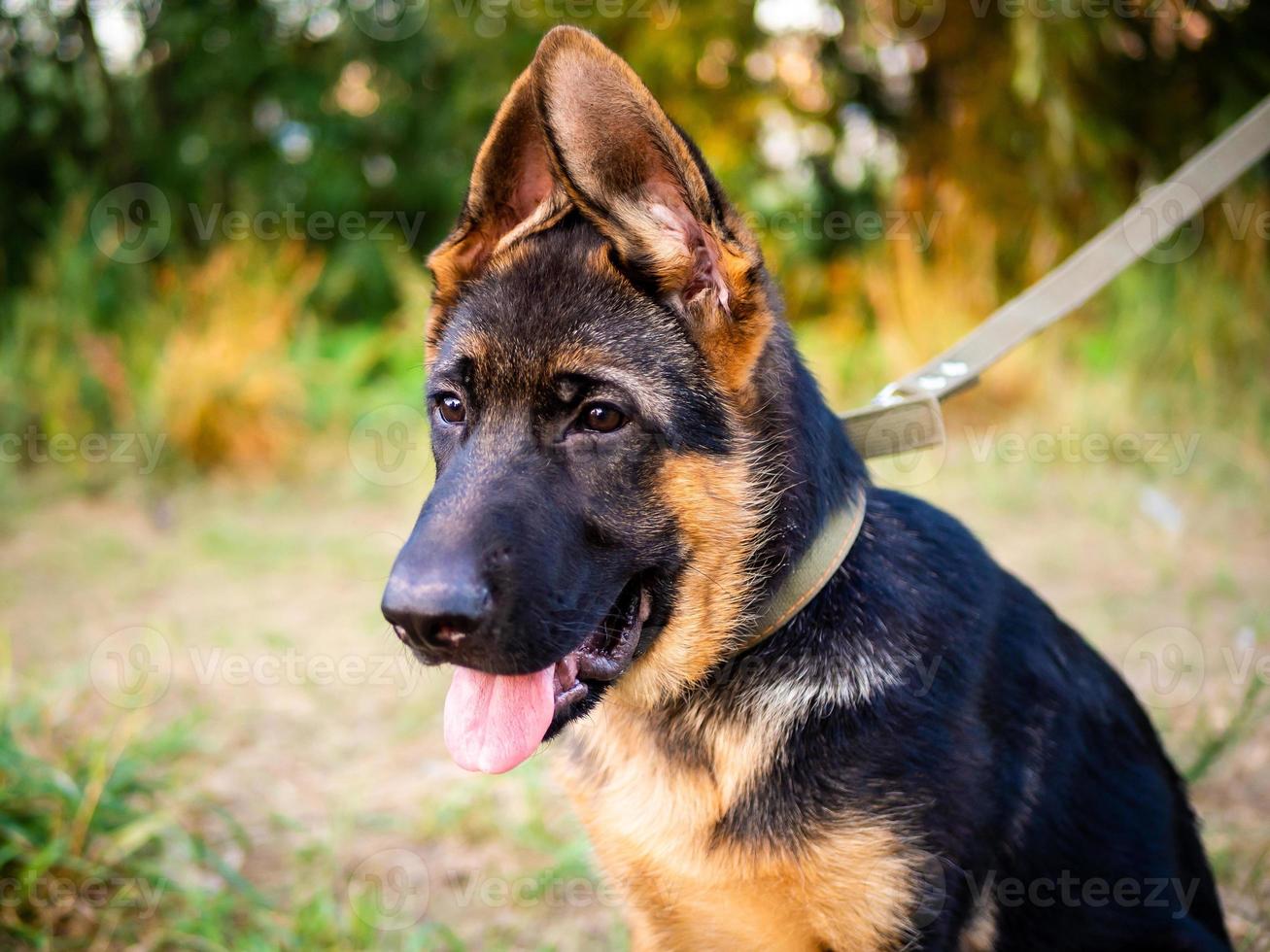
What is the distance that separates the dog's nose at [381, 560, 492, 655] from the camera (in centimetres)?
204

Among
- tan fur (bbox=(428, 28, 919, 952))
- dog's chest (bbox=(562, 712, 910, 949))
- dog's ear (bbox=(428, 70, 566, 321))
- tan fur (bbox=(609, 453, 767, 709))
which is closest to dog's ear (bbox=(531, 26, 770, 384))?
tan fur (bbox=(428, 28, 919, 952))

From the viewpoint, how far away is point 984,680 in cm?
244

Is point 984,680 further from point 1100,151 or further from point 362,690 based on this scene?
point 1100,151

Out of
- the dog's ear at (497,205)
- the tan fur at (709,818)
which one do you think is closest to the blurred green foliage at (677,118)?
the dog's ear at (497,205)

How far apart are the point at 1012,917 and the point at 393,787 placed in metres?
2.81

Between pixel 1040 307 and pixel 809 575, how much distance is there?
1.29m

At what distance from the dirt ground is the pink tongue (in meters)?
0.77

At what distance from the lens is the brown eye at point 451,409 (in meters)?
2.51

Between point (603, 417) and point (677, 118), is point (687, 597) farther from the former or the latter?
point (677, 118)

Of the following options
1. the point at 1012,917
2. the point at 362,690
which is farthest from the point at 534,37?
the point at 1012,917

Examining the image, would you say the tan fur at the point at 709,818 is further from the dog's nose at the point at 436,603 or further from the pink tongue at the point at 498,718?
the dog's nose at the point at 436,603

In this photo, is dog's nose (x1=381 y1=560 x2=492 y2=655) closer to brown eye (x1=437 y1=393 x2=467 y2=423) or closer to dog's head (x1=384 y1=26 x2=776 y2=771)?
dog's head (x1=384 y1=26 x2=776 y2=771)

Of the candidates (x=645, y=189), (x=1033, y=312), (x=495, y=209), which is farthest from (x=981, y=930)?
(x=495, y=209)

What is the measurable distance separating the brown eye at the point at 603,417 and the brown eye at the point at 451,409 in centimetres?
33
